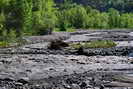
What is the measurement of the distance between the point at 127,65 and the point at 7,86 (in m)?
18.1

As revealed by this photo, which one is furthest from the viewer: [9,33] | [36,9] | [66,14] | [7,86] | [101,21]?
[101,21]

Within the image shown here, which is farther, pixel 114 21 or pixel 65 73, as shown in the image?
pixel 114 21

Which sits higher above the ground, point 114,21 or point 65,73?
point 65,73

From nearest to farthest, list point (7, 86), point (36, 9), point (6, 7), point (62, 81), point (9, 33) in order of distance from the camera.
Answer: point (7, 86), point (62, 81), point (9, 33), point (6, 7), point (36, 9)

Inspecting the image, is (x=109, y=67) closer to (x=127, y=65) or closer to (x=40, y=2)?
(x=127, y=65)

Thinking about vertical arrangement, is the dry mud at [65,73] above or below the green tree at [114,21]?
above

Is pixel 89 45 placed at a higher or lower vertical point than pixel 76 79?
lower

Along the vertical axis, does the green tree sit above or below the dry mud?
below

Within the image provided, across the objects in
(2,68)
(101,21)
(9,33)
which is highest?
(2,68)

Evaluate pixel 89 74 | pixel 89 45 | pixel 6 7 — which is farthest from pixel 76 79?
pixel 6 7

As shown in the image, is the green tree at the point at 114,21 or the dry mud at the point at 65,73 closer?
the dry mud at the point at 65,73

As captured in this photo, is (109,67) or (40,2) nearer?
(109,67)

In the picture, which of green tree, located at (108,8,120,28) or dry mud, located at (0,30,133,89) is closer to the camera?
dry mud, located at (0,30,133,89)

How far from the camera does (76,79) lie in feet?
105
